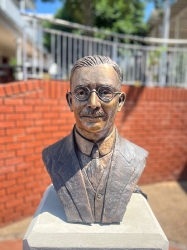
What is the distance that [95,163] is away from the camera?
1.86 metres

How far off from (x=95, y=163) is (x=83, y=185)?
177 mm

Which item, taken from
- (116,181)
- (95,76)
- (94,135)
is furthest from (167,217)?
(95,76)

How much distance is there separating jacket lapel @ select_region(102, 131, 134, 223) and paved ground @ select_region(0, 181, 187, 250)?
164 cm

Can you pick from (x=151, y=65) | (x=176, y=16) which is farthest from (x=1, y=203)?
(x=176, y=16)

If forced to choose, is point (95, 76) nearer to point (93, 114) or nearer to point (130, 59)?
point (93, 114)

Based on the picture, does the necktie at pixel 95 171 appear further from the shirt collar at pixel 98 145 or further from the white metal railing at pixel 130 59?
the white metal railing at pixel 130 59

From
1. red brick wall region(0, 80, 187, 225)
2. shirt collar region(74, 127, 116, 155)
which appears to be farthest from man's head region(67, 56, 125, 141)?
red brick wall region(0, 80, 187, 225)

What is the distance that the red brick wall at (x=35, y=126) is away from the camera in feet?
10.6

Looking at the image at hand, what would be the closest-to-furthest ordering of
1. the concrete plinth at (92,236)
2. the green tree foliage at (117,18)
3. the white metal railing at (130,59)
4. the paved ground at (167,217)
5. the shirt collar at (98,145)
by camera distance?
the concrete plinth at (92,236) → the shirt collar at (98,145) → the paved ground at (167,217) → the white metal railing at (130,59) → the green tree foliage at (117,18)

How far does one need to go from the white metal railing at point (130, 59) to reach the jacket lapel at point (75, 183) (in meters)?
2.84

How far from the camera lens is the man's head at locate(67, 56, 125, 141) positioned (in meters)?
1.66

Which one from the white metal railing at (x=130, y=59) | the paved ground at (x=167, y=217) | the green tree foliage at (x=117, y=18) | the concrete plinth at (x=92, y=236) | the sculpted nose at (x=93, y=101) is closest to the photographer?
the sculpted nose at (x=93, y=101)

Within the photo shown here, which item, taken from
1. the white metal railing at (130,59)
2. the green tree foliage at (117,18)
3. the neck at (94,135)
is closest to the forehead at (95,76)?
the neck at (94,135)

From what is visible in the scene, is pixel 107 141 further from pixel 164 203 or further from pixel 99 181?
pixel 164 203
